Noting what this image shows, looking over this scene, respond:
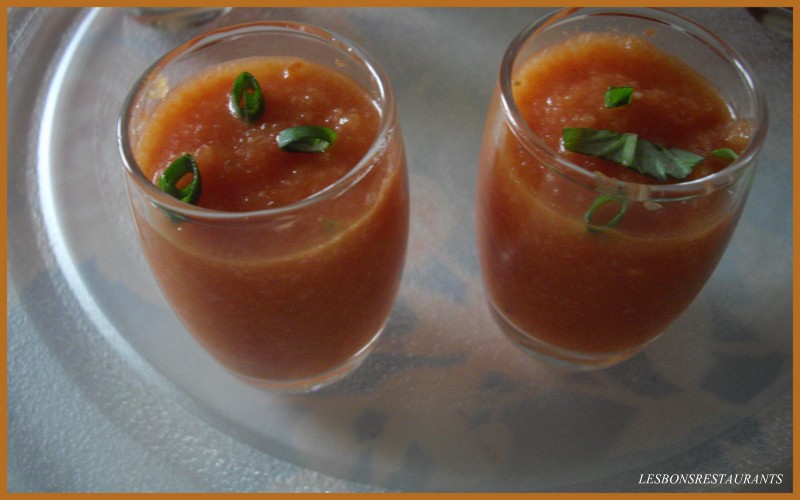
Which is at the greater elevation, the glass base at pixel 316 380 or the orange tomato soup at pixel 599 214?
the orange tomato soup at pixel 599 214

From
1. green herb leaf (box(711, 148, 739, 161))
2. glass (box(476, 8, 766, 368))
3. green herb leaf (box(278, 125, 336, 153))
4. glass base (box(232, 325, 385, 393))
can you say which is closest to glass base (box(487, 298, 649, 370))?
glass (box(476, 8, 766, 368))

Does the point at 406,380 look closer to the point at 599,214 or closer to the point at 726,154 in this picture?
the point at 599,214

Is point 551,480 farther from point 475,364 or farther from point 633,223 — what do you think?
point 633,223

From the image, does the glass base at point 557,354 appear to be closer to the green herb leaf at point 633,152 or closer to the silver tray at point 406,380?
the silver tray at point 406,380

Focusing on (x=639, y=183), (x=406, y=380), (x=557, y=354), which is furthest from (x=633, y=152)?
(x=406, y=380)

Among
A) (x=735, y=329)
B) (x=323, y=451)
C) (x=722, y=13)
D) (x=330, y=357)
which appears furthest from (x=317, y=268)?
(x=722, y=13)

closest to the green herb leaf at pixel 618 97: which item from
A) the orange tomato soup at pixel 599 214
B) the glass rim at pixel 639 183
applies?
the orange tomato soup at pixel 599 214

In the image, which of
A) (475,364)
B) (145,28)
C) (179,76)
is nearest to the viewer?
(179,76)
